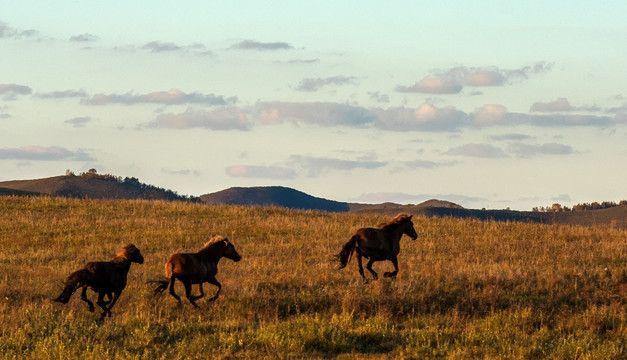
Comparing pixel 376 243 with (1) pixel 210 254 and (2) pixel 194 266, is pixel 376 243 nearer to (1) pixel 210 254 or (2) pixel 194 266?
(1) pixel 210 254

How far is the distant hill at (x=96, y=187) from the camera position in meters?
86.1

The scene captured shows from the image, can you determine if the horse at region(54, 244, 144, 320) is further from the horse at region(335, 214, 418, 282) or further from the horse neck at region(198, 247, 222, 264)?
the horse at region(335, 214, 418, 282)

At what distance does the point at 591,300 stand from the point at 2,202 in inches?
1319

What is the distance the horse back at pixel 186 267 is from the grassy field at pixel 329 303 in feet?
2.85

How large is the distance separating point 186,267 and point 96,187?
76103 mm

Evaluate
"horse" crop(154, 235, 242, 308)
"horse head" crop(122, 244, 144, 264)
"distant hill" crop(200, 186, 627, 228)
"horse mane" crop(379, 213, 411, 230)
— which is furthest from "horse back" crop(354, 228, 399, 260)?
"distant hill" crop(200, 186, 627, 228)

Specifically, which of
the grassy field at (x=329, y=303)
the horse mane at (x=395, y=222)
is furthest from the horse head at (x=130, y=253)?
the horse mane at (x=395, y=222)

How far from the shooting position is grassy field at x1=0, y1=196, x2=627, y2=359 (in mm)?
13117

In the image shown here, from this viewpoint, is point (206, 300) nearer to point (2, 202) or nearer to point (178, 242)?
point (178, 242)

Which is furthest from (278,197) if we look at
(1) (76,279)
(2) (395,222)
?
(1) (76,279)

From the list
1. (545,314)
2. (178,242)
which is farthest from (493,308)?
(178,242)

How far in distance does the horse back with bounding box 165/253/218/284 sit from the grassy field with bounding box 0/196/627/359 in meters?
0.87

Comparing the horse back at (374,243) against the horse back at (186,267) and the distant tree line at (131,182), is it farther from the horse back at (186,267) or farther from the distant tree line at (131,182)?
the distant tree line at (131,182)

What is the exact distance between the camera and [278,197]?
116312mm
